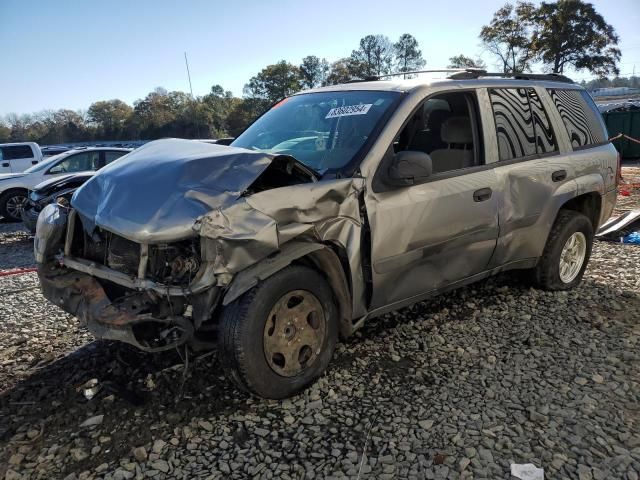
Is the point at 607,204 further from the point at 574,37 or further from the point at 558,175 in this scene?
the point at 574,37

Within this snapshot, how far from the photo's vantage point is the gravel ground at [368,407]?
2.48 metres

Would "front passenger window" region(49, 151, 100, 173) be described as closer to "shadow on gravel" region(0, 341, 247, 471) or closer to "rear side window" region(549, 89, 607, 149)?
"shadow on gravel" region(0, 341, 247, 471)

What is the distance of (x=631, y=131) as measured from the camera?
69.6 feet

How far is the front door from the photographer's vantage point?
325 cm

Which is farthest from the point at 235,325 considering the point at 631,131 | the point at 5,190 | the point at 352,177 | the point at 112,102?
the point at 112,102

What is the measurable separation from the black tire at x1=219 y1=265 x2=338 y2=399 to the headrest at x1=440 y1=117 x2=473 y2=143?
1799mm

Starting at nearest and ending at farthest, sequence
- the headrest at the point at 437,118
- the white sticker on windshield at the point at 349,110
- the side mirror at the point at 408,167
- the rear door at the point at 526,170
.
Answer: the side mirror at the point at 408,167 < the white sticker on windshield at the point at 349,110 < the rear door at the point at 526,170 < the headrest at the point at 437,118

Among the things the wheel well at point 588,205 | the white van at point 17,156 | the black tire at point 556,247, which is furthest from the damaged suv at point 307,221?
the white van at point 17,156

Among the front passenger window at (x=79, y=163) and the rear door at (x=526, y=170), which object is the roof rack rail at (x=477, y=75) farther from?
the front passenger window at (x=79, y=163)

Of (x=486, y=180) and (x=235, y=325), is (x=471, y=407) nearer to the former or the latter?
(x=235, y=325)

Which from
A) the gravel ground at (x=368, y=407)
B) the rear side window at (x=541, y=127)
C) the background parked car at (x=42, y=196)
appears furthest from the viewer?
the background parked car at (x=42, y=196)

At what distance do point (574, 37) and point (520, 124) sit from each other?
130ft

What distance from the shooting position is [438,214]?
349 cm

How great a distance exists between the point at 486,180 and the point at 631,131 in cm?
2163
